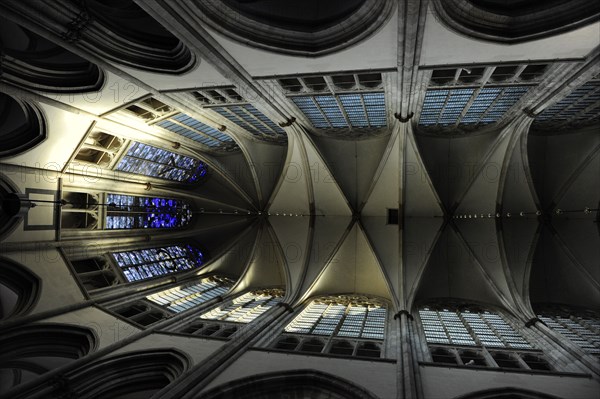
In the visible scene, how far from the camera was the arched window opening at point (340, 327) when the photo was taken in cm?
1191

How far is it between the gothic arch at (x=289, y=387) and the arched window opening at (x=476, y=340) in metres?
3.01

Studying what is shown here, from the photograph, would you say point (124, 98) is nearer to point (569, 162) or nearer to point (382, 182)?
point (382, 182)

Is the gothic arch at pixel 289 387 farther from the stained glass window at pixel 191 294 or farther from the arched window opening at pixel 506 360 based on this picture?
the stained glass window at pixel 191 294

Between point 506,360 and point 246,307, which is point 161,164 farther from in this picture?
point 506,360

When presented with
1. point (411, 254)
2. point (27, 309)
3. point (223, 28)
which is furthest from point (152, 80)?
point (411, 254)

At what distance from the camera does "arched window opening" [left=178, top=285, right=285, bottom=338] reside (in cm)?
1359

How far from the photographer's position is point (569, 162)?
16484mm

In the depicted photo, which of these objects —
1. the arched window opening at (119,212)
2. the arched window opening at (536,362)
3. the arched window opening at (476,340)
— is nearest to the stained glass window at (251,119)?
the arched window opening at (119,212)

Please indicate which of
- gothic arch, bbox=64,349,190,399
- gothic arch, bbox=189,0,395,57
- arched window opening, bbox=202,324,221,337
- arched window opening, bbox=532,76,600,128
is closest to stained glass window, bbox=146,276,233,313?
arched window opening, bbox=202,324,221,337

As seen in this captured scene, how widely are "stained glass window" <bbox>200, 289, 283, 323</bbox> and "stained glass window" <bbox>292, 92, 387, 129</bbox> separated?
8165 millimetres

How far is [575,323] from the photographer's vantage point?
46.8 feet

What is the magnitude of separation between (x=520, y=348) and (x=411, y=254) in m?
7.16

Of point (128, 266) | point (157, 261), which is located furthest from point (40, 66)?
point (157, 261)

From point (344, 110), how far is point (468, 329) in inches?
354
